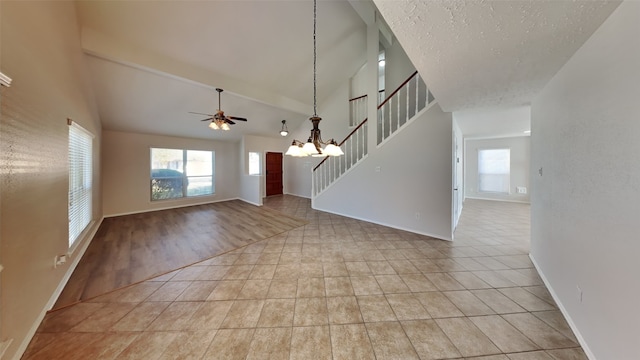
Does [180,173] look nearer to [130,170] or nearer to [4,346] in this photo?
[130,170]

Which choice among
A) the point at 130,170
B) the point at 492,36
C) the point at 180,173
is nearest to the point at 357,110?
the point at 492,36

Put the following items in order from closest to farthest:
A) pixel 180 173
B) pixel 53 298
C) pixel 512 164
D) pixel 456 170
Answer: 1. pixel 53 298
2. pixel 456 170
3. pixel 180 173
4. pixel 512 164

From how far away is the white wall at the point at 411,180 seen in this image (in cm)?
371

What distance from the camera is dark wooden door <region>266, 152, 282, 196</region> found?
28.5ft

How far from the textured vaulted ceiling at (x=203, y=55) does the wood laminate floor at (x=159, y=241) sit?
2.58m

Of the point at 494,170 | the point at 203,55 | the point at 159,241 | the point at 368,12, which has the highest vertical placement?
the point at 368,12

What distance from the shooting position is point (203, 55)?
3.94m

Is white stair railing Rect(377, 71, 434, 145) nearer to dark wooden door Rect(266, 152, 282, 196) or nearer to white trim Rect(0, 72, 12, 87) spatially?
white trim Rect(0, 72, 12, 87)

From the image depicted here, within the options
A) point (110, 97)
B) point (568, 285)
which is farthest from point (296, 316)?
point (110, 97)

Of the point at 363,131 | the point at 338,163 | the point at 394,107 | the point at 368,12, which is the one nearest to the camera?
the point at 368,12

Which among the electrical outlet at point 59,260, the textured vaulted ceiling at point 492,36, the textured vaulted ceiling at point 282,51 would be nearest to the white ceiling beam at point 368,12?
the textured vaulted ceiling at point 282,51

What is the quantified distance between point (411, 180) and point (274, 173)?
609 cm

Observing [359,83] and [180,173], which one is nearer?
[359,83]

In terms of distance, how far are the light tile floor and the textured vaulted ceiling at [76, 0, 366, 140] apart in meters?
3.67
